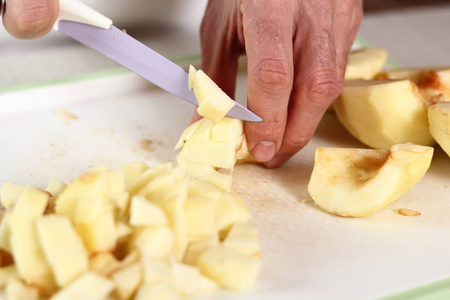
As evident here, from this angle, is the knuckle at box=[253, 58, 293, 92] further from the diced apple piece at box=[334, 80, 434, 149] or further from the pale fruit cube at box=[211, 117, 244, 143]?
the diced apple piece at box=[334, 80, 434, 149]

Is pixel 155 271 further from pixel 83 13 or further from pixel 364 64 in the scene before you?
pixel 364 64

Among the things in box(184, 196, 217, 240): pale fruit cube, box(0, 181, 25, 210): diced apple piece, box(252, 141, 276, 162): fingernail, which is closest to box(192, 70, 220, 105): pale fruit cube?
box(252, 141, 276, 162): fingernail

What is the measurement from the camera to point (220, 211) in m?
1.14

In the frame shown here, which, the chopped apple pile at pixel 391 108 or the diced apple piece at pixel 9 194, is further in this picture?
the chopped apple pile at pixel 391 108

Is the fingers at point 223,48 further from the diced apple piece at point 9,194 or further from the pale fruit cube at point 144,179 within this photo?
the diced apple piece at point 9,194

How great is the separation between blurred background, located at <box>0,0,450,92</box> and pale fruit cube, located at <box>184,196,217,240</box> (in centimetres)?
83

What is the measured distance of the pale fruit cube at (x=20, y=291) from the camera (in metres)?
0.96

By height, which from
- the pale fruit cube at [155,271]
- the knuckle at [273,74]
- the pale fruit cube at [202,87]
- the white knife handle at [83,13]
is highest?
the white knife handle at [83,13]

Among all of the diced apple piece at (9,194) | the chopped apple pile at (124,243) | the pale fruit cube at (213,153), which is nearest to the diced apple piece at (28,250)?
the chopped apple pile at (124,243)

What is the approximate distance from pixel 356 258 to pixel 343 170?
223mm

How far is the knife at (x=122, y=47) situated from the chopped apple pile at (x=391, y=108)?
318mm

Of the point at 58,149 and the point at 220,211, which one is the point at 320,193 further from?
Result: the point at 58,149

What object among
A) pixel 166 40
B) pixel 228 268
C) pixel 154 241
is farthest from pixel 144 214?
pixel 166 40

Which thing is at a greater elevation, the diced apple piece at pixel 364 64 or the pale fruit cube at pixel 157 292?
the diced apple piece at pixel 364 64
